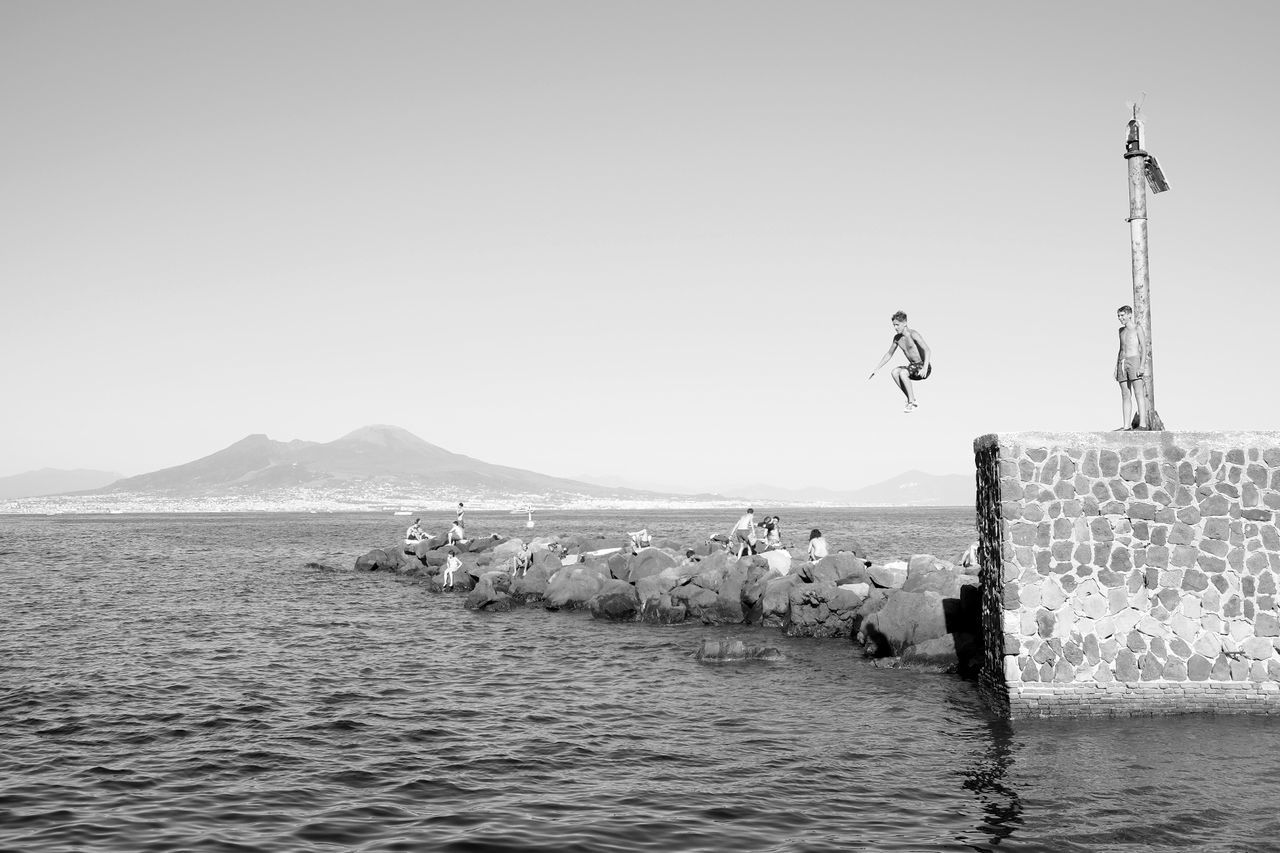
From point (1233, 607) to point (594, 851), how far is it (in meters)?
10.2

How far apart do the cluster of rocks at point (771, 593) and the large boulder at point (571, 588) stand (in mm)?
36

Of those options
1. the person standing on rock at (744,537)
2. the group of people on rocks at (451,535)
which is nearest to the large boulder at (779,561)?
the person standing on rock at (744,537)

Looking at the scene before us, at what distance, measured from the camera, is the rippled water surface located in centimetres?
984

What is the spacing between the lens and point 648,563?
30.7 meters

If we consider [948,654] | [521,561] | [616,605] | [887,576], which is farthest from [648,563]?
[948,654]

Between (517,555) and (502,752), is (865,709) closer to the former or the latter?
(502,752)

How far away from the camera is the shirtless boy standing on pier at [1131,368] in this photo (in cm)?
1474

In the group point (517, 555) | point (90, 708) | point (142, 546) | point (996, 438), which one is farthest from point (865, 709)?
point (142, 546)

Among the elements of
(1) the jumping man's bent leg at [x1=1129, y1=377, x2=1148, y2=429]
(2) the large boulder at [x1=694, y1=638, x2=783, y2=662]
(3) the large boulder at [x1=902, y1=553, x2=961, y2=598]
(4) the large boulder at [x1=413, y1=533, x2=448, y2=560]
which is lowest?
(2) the large boulder at [x1=694, y1=638, x2=783, y2=662]

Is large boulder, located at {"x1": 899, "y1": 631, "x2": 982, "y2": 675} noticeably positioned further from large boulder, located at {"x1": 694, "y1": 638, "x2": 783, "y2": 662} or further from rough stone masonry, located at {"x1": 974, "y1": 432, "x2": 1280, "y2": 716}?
rough stone masonry, located at {"x1": 974, "y1": 432, "x2": 1280, "y2": 716}

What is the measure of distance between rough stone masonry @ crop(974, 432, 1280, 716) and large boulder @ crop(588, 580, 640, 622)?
1485 cm

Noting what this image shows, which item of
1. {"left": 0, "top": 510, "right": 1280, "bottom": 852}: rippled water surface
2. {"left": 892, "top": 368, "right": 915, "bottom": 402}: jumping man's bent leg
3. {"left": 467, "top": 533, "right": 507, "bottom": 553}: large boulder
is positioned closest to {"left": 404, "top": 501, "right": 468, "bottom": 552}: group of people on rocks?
{"left": 467, "top": 533, "right": 507, "bottom": 553}: large boulder

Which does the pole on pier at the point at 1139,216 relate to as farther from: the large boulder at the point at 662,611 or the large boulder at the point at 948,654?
the large boulder at the point at 662,611

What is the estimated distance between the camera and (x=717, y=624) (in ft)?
86.0
